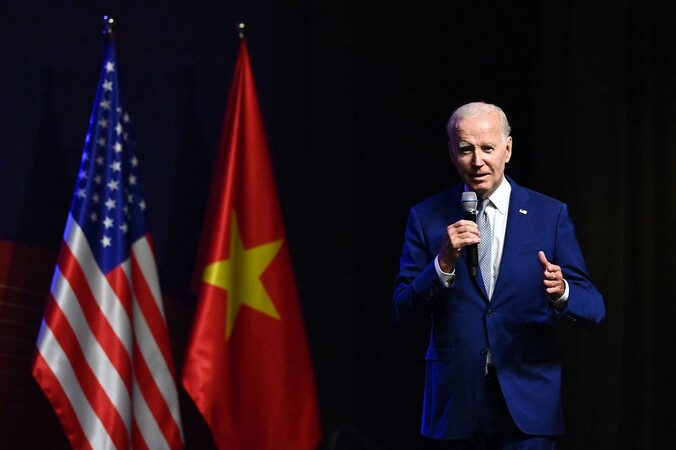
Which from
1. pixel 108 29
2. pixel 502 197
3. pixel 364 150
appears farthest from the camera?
pixel 364 150

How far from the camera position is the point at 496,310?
8.77 feet

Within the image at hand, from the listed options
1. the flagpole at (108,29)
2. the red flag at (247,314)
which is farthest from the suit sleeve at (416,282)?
the flagpole at (108,29)

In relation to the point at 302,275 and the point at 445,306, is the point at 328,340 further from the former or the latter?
the point at 445,306

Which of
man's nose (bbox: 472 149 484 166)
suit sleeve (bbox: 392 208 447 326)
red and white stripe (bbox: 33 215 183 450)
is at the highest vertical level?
man's nose (bbox: 472 149 484 166)

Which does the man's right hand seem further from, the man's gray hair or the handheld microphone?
the man's gray hair

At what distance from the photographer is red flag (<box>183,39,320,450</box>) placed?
12.1 ft

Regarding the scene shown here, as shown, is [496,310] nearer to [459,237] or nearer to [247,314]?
[459,237]

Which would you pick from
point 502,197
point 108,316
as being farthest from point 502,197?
point 108,316

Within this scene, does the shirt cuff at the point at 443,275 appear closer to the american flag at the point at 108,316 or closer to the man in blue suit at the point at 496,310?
the man in blue suit at the point at 496,310

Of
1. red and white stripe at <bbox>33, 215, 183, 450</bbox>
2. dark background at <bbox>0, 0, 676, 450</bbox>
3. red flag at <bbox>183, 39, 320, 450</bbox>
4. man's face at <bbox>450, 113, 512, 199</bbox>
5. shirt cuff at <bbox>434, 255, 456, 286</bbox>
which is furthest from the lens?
dark background at <bbox>0, 0, 676, 450</bbox>

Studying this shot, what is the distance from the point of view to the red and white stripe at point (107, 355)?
11.6 ft

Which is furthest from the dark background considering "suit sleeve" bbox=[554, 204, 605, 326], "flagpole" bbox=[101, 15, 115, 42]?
"suit sleeve" bbox=[554, 204, 605, 326]

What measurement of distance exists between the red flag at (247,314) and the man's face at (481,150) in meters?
1.21

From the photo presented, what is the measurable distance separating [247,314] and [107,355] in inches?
20.9
